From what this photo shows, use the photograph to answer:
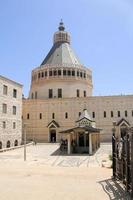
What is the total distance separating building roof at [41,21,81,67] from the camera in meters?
62.7

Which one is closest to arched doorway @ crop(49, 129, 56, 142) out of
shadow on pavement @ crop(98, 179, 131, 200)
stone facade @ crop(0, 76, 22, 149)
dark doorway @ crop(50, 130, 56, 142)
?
dark doorway @ crop(50, 130, 56, 142)

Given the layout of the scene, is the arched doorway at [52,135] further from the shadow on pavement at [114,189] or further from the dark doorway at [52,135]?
the shadow on pavement at [114,189]

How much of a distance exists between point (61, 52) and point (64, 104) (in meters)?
16.6

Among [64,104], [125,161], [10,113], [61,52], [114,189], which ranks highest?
[61,52]

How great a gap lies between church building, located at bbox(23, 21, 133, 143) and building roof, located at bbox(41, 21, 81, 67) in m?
0.60

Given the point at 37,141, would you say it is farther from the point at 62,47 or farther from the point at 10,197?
the point at 10,197

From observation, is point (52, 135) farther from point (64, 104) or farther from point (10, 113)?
point (10, 113)

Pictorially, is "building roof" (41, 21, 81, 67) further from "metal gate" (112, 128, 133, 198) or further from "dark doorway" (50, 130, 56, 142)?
"metal gate" (112, 128, 133, 198)

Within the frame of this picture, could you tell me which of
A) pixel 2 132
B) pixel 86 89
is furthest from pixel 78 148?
pixel 86 89

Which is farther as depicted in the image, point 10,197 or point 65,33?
point 65,33

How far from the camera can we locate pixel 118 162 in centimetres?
1532

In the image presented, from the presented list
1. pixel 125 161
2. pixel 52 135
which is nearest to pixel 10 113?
pixel 52 135

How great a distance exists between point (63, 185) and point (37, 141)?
41809 mm

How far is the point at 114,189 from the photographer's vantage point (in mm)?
12789
